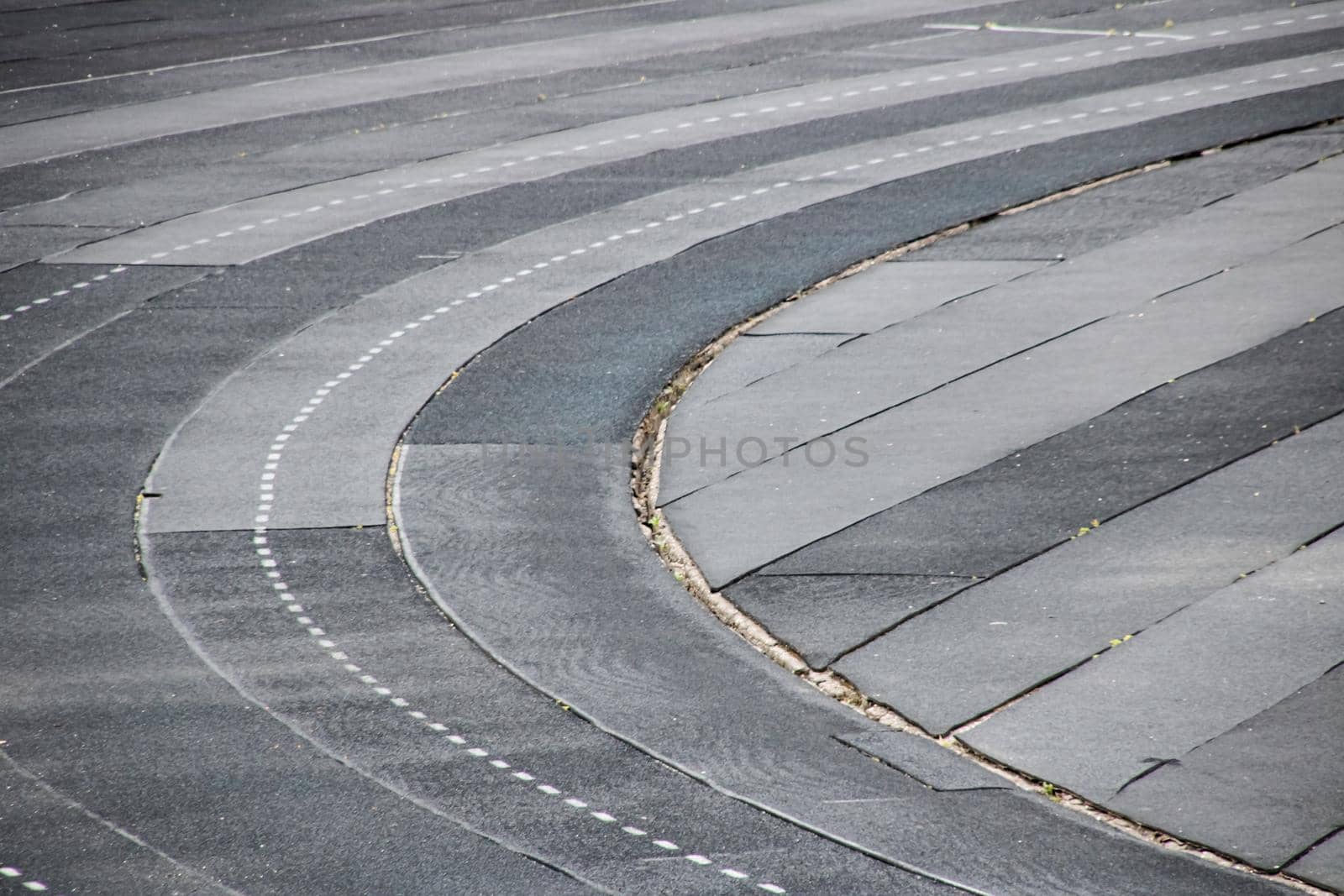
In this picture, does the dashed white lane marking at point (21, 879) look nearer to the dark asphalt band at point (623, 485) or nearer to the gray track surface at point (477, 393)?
the gray track surface at point (477, 393)

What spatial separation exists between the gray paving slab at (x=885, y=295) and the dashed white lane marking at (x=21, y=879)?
9.58 meters

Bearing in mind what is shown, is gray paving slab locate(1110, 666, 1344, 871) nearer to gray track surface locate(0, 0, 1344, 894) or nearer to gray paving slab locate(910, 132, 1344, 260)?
gray track surface locate(0, 0, 1344, 894)

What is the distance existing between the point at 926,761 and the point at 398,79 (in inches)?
738

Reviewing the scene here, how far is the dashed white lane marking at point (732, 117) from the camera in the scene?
61.7 feet

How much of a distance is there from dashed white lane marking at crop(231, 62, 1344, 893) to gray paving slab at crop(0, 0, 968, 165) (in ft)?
23.7

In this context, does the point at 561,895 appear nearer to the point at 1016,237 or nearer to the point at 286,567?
the point at 286,567

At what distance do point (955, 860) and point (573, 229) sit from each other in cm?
1193

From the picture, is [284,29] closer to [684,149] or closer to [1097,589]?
[684,149]

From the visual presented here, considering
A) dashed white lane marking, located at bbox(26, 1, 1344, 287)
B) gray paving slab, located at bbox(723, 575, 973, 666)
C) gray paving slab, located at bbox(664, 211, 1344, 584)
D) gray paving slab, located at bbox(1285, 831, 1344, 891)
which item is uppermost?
dashed white lane marking, located at bbox(26, 1, 1344, 287)

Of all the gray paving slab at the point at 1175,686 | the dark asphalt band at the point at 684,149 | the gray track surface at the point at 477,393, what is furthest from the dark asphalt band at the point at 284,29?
the gray paving slab at the point at 1175,686

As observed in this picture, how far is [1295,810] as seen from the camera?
8727mm

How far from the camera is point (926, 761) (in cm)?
947

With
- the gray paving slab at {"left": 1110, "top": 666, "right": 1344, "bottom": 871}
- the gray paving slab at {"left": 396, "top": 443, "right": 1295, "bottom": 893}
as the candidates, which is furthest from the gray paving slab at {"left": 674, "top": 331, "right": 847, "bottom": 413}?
the gray paving slab at {"left": 1110, "top": 666, "right": 1344, "bottom": 871}

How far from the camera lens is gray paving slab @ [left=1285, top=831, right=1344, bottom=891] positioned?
26.7 ft
